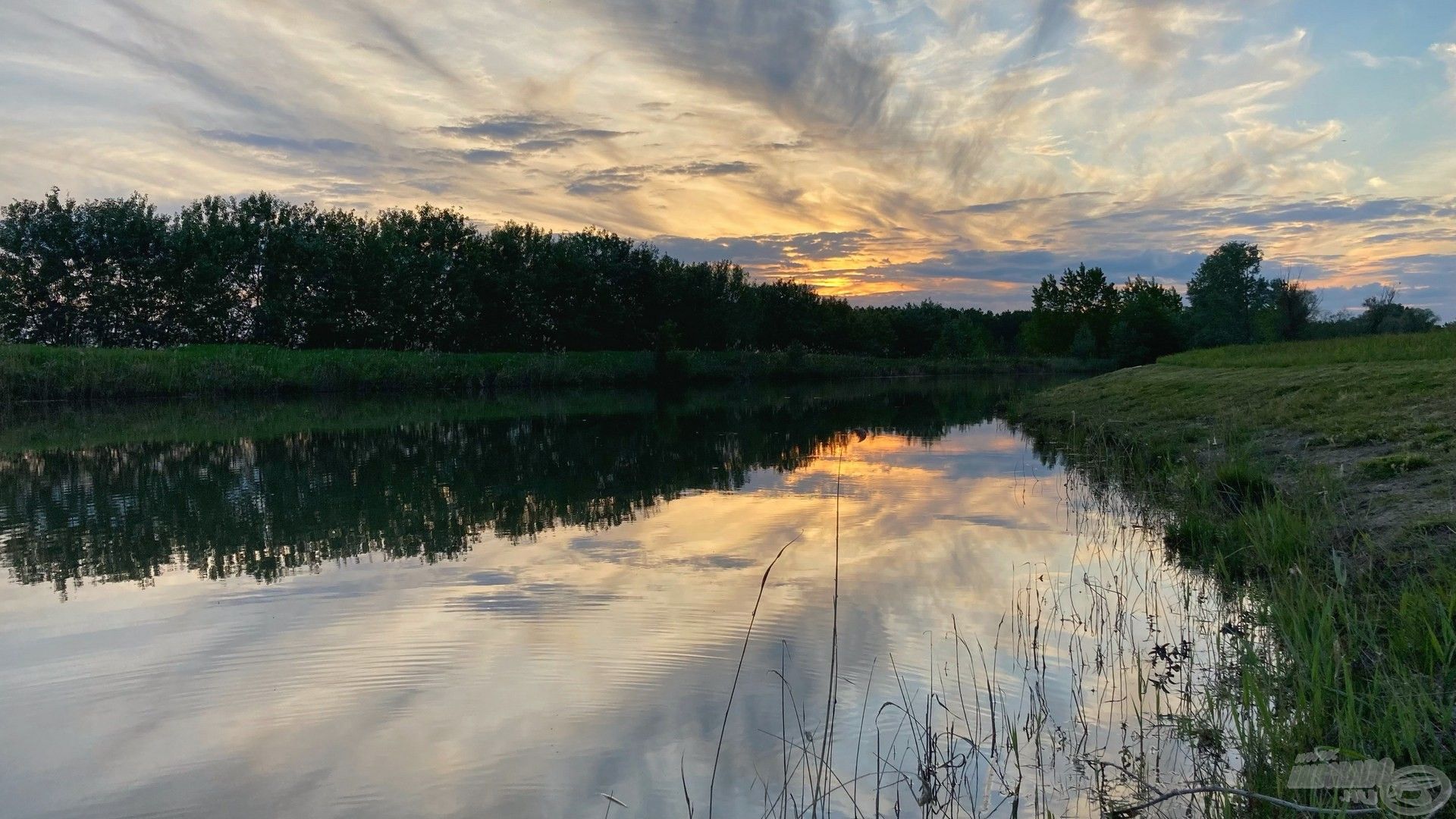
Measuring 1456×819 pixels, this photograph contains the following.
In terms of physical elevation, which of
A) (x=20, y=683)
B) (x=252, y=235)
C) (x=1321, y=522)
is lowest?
(x=20, y=683)

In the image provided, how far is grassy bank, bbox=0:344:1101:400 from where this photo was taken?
31484 millimetres

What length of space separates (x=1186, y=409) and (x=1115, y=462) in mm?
4763

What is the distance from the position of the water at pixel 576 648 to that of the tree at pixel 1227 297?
5878 centimetres

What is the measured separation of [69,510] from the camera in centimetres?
1050

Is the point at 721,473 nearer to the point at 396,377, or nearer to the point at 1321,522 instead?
the point at 1321,522

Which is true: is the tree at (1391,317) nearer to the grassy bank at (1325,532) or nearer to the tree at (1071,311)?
the grassy bank at (1325,532)

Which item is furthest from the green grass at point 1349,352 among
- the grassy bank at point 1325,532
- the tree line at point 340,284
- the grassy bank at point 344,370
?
the tree line at point 340,284

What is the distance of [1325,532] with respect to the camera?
18.7 ft

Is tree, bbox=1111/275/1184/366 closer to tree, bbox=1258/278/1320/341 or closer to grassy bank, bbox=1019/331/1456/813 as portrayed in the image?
tree, bbox=1258/278/1320/341

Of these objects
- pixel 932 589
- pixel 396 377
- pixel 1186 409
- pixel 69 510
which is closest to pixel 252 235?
pixel 396 377

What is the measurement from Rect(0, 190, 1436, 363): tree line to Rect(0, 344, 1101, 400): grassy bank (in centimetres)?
377

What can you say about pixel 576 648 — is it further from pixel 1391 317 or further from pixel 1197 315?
pixel 1197 315
